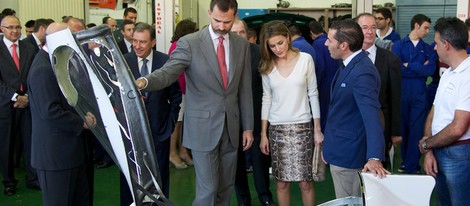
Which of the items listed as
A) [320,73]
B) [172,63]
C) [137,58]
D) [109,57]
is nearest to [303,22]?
[320,73]

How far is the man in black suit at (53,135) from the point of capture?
9.87 ft

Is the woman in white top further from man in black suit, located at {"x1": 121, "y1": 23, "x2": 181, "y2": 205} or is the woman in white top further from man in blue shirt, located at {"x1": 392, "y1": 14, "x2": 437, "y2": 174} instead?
man in blue shirt, located at {"x1": 392, "y1": 14, "x2": 437, "y2": 174}

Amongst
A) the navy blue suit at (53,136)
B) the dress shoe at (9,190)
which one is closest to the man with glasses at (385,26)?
the navy blue suit at (53,136)

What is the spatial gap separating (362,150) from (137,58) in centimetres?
179

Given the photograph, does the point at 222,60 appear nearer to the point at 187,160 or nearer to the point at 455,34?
the point at 455,34

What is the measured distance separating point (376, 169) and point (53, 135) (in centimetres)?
184

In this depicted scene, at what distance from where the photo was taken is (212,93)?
3.20 meters

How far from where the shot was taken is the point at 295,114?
11.7 feet

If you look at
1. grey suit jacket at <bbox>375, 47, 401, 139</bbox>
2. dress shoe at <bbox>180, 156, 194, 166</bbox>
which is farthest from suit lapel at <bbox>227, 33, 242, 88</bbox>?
dress shoe at <bbox>180, 156, 194, 166</bbox>

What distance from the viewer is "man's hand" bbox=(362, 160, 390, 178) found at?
230 cm

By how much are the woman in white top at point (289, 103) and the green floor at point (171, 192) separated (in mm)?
1023

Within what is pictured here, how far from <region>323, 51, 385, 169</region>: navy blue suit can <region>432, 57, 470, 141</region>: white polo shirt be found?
330 millimetres

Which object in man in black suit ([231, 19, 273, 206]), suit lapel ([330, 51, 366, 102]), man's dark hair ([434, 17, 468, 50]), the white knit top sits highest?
man's dark hair ([434, 17, 468, 50])

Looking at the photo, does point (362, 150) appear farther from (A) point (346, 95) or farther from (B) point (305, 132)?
(B) point (305, 132)
